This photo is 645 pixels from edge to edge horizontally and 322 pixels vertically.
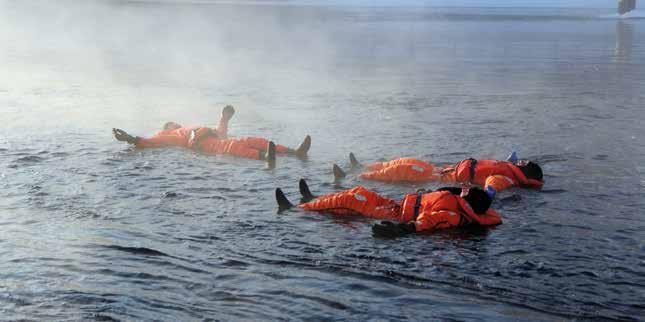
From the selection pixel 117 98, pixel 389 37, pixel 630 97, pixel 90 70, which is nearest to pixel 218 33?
pixel 389 37

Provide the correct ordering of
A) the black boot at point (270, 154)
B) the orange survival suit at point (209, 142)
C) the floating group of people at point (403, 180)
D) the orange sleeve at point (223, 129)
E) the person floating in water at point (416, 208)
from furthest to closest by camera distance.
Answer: the orange sleeve at point (223, 129) → the orange survival suit at point (209, 142) → the black boot at point (270, 154) → the floating group of people at point (403, 180) → the person floating in water at point (416, 208)

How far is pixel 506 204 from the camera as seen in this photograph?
1085cm

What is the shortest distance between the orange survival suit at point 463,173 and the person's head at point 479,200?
6.12 feet

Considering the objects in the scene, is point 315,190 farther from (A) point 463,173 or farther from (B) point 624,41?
(B) point 624,41

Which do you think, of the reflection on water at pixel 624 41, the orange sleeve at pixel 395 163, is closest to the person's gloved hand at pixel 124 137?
the orange sleeve at pixel 395 163

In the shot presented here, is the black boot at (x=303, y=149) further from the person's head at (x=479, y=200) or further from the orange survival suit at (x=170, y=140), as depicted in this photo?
the person's head at (x=479, y=200)

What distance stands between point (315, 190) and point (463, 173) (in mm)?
2249

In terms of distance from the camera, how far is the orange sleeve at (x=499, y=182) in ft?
37.6

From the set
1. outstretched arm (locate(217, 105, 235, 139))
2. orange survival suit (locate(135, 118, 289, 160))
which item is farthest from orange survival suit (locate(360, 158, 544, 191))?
outstretched arm (locate(217, 105, 235, 139))

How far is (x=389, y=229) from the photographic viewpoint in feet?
30.1

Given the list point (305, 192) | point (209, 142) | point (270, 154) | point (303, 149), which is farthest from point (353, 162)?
point (209, 142)

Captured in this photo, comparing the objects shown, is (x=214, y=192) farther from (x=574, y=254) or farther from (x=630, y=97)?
(x=630, y=97)

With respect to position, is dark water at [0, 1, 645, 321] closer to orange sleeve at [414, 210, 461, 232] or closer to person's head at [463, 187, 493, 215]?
orange sleeve at [414, 210, 461, 232]

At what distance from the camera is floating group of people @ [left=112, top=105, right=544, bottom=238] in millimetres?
9562
